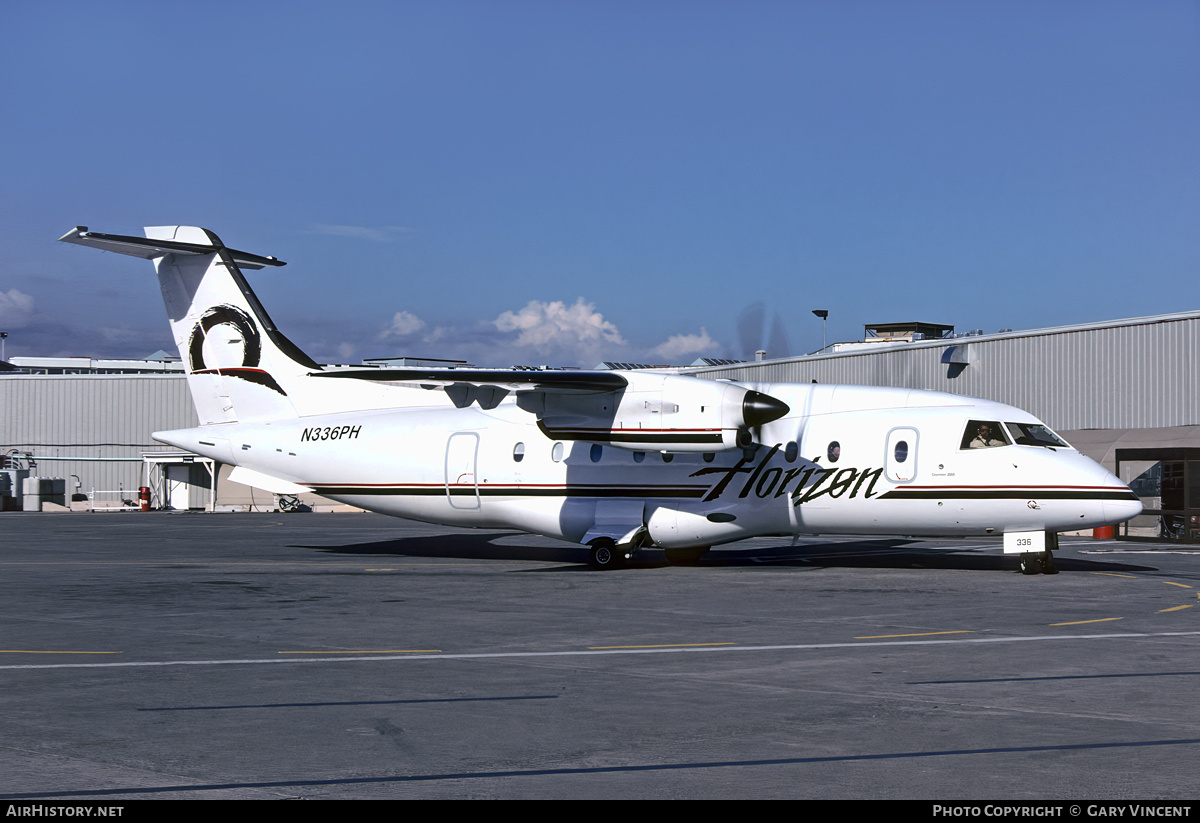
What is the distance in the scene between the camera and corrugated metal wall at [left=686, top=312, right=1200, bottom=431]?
39.7m

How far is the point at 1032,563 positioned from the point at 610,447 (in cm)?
925

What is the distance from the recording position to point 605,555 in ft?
80.1

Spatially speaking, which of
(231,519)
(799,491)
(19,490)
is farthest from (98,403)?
(799,491)

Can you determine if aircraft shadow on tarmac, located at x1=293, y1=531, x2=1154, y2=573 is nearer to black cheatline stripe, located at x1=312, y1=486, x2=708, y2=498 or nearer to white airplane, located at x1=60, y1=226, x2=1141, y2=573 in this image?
white airplane, located at x1=60, y1=226, x2=1141, y2=573

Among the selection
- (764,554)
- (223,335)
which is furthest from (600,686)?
(223,335)

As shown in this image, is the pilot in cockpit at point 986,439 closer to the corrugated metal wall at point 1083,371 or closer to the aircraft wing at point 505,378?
the aircraft wing at point 505,378

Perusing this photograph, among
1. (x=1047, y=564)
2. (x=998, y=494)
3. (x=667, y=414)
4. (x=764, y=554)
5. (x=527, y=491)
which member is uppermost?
(x=667, y=414)

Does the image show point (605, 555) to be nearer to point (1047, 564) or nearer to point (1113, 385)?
point (1047, 564)

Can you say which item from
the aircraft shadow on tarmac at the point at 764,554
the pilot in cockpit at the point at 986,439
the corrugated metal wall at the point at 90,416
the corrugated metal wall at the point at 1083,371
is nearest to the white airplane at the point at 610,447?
the pilot in cockpit at the point at 986,439

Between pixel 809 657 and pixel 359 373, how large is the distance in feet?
46.4

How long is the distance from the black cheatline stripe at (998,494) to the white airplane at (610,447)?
36mm

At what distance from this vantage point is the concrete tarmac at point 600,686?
7293 mm

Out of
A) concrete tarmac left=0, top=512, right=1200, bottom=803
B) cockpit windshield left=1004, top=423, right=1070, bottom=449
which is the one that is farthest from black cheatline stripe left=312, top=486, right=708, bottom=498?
cockpit windshield left=1004, top=423, right=1070, bottom=449
